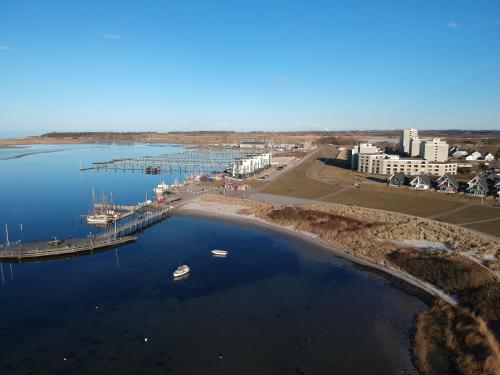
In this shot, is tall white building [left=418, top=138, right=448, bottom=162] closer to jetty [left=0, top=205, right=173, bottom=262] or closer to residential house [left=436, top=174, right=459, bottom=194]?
residential house [left=436, top=174, right=459, bottom=194]

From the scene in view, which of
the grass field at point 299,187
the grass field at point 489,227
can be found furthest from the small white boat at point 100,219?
the grass field at point 489,227

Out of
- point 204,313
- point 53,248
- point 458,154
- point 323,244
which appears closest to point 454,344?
point 204,313

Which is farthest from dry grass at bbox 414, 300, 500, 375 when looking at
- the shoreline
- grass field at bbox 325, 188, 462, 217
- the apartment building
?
the apartment building

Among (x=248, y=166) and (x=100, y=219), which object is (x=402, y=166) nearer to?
(x=248, y=166)

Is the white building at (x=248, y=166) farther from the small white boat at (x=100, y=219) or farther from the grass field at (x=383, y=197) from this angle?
the small white boat at (x=100, y=219)

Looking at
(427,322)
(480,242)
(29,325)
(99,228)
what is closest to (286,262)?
(427,322)

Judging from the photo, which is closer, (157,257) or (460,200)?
(157,257)

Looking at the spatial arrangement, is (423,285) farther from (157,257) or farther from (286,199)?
(286,199)
